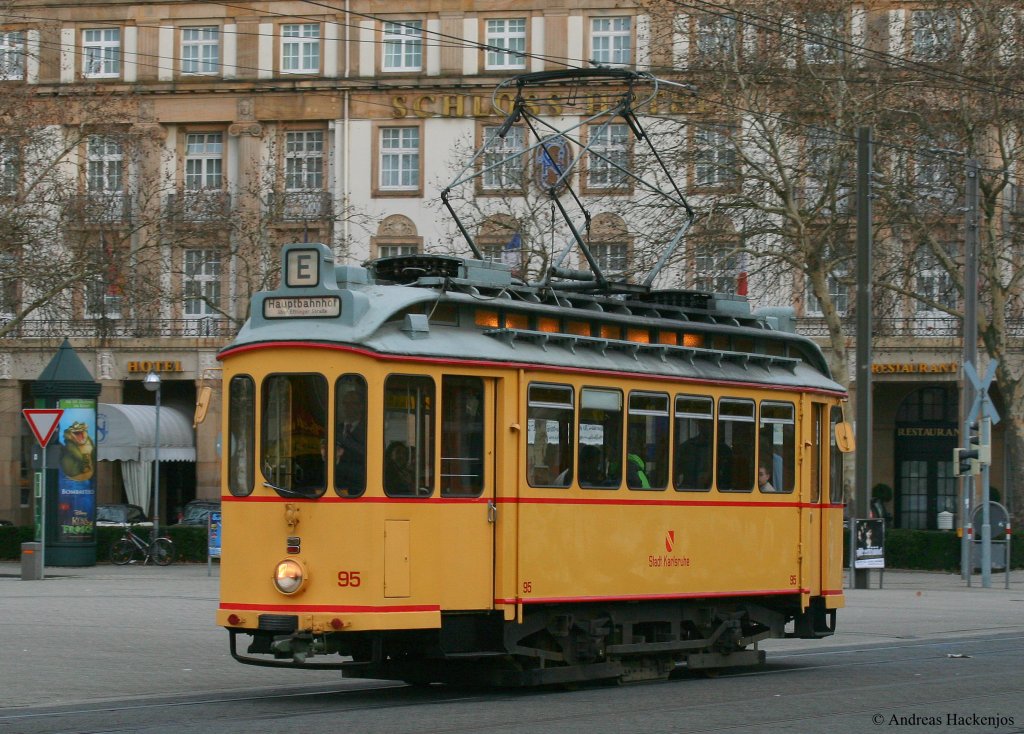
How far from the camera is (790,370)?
1741 centimetres

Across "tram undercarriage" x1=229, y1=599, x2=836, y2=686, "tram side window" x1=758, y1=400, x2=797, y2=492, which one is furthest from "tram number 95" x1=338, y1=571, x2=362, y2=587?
"tram side window" x1=758, y1=400, x2=797, y2=492

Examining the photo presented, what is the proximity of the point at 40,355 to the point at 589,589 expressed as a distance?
128 ft

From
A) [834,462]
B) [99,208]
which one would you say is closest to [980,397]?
[834,462]

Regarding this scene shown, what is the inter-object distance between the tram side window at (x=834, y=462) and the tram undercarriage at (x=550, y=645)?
4.64 feet

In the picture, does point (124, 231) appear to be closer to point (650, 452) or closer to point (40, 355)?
point (40, 355)

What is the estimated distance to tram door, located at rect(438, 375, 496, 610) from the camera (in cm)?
1348

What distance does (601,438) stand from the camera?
1483cm

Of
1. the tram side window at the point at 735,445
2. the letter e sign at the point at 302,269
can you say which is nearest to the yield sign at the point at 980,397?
the tram side window at the point at 735,445

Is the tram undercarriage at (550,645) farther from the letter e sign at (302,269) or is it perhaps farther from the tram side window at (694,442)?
the letter e sign at (302,269)

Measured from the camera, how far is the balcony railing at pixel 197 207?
43688 mm

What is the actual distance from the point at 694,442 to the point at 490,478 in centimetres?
272

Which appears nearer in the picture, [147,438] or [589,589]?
[589,589]

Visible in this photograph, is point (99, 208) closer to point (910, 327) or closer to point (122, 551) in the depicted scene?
point (122, 551)

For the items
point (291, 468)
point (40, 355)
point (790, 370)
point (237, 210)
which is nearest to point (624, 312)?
point (790, 370)
